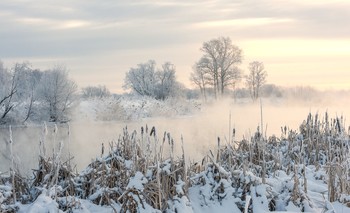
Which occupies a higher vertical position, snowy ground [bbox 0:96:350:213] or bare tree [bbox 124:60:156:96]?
bare tree [bbox 124:60:156:96]

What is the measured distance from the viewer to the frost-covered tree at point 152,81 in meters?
60.4

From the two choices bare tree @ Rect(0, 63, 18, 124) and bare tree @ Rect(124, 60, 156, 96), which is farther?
bare tree @ Rect(124, 60, 156, 96)

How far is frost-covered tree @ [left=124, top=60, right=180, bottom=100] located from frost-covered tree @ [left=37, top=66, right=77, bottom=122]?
19.7m

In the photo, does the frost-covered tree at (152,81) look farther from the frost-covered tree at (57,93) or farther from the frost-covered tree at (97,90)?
the frost-covered tree at (57,93)

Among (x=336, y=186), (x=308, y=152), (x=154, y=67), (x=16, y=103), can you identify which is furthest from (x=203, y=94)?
(x=336, y=186)

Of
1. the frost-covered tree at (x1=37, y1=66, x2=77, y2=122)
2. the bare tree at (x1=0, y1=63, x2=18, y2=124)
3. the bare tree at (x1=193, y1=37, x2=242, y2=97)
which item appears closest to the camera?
the bare tree at (x1=0, y1=63, x2=18, y2=124)

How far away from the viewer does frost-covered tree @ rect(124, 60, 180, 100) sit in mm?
60438

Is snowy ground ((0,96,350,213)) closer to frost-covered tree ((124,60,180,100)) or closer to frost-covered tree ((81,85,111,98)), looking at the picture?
frost-covered tree ((124,60,180,100))

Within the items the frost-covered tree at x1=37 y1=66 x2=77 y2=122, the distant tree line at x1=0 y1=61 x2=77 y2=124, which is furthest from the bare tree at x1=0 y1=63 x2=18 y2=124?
the frost-covered tree at x1=37 y1=66 x2=77 y2=122

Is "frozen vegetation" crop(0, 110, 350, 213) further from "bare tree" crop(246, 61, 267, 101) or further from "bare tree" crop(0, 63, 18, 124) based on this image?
"bare tree" crop(246, 61, 267, 101)

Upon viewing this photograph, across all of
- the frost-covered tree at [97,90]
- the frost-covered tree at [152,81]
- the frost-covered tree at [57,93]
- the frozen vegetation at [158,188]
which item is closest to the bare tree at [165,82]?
the frost-covered tree at [152,81]

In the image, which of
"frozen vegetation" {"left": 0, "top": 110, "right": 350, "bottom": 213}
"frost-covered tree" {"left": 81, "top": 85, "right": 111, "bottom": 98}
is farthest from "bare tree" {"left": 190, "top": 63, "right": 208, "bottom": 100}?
"frozen vegetation" {"left": 0, "top": 110, "right": 350, "bottom": 213}

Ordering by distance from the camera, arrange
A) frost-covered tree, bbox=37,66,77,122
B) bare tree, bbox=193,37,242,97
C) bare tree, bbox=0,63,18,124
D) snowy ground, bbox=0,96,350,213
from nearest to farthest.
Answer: snowy ground, bbox=0,96,350,213 < bare tree, bbox=0,63,18,124 < frost-covered tree, bbox=37,66,77,122 < bare tree, bbox=193,37,242,97

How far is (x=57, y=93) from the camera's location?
128 feet
